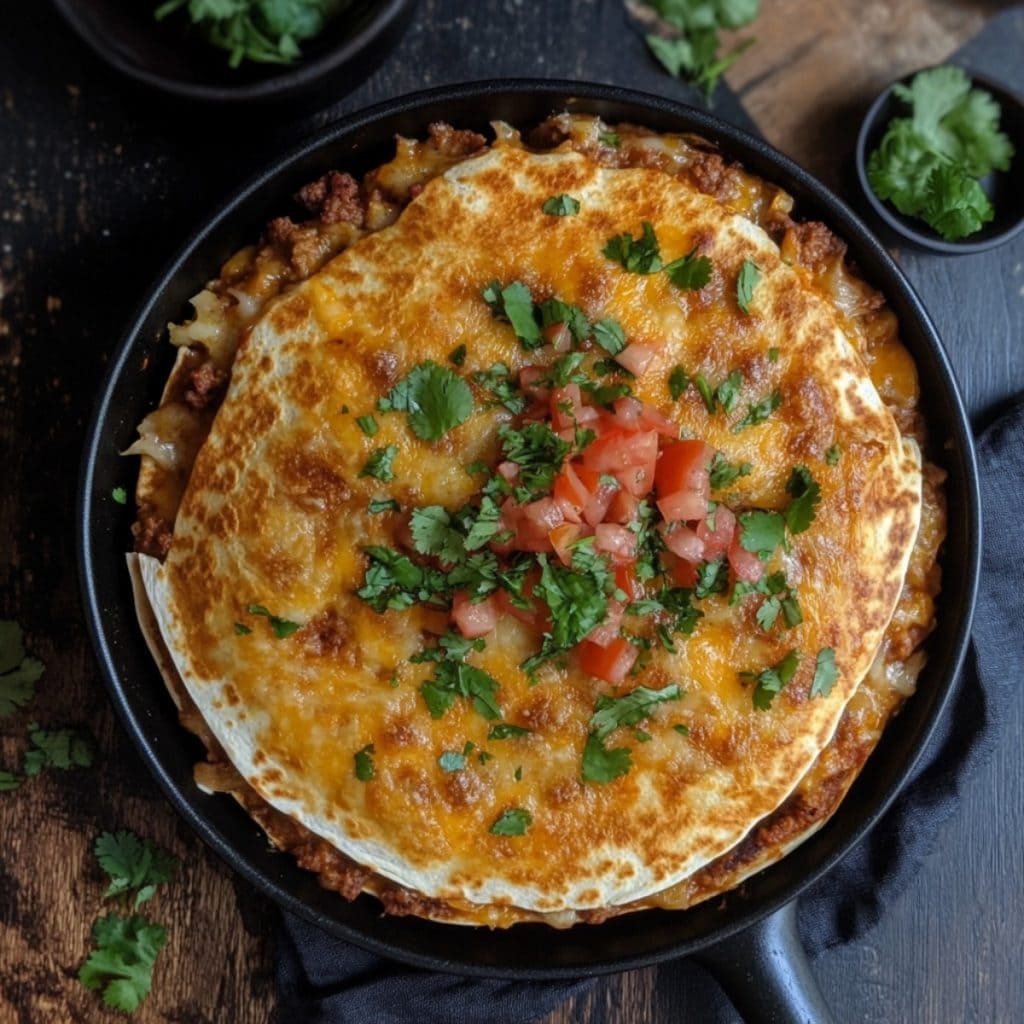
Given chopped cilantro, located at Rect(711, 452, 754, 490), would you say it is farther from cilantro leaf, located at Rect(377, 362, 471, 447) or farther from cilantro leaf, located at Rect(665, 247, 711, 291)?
cilantro leaf, located at Rect(377, 362, 471, 447)

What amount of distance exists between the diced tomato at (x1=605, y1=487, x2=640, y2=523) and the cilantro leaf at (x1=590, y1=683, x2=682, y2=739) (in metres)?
0.56

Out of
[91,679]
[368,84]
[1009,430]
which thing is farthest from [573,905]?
[368,84]

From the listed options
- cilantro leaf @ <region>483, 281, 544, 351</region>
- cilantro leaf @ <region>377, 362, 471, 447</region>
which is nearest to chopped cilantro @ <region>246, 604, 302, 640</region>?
cilantro leaf @ <region>377, 362, 471, 447</region>

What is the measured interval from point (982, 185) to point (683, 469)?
2.22 meters

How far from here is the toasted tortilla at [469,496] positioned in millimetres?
3562

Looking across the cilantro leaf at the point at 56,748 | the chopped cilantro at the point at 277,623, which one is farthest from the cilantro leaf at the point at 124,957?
the chopped cilantro at the point at 277,623

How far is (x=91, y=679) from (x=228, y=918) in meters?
1.08

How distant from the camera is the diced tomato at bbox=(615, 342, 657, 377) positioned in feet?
11.5

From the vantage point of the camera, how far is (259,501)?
360 centimetres

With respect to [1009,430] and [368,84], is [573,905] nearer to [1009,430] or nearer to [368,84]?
[1009,430]

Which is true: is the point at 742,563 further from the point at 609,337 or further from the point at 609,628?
the point at 609,337

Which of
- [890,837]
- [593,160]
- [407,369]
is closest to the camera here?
[407,369]

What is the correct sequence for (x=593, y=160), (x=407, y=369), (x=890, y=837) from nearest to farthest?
(x=407, y=369)
(x=593, y=160)
(x=890, y=837)

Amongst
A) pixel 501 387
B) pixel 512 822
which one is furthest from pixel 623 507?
pixel 512 822
